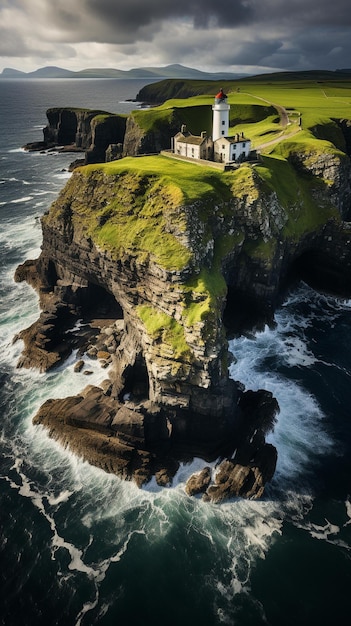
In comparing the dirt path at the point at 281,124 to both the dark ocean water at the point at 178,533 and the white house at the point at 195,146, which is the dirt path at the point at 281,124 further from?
the dark ocean water at the point at 178,533

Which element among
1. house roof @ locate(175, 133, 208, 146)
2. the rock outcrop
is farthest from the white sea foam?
house roof @ locate(175, 133, 208, 146)

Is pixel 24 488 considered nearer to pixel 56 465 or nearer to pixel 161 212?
pixel 56 465

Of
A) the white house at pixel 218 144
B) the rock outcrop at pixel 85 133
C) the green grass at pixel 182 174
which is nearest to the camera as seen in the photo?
the green grass at pixel 182 174

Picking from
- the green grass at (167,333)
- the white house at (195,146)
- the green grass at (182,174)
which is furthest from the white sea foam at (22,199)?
the green grass at (167,333)

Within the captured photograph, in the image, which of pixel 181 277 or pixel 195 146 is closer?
pixel 181 277

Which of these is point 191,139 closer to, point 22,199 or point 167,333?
point 167,333

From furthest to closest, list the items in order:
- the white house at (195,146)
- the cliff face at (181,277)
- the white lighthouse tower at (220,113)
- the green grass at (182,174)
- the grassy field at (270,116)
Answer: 1. the grassy field at (270,116)
2. the white lighthouse tower at (220,113)
3. the white house at (195,146)
4. the green grass at (182,174)
5. the cliff face at (181,277)

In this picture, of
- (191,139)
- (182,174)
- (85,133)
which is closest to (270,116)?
(191,139)
